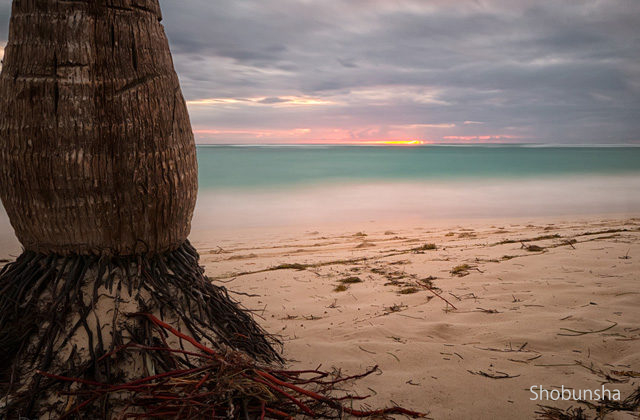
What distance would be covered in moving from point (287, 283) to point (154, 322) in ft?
9.34

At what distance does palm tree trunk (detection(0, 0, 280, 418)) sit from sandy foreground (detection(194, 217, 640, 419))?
4.03 feet

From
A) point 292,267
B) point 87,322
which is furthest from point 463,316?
point 87,322

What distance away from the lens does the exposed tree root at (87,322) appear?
1.97 metres

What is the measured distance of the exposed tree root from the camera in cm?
197

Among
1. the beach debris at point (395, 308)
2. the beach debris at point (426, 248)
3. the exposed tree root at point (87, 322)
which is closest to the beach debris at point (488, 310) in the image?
the beach debris at point (395, 308)

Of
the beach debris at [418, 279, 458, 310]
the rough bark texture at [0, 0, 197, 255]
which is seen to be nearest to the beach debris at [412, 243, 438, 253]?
the beach debris at [418, 279, 458, 310]

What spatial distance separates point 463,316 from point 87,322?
2919 millimetres

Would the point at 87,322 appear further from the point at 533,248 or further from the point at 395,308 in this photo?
the point at 533,248

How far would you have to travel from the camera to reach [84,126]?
6.85 feet

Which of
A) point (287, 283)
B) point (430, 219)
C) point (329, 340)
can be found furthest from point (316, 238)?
point (329, 340)

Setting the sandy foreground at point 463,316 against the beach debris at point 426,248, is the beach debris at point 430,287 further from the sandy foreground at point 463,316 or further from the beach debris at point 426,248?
the beach debris at point 426,248

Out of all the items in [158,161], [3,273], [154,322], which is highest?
[158,161]

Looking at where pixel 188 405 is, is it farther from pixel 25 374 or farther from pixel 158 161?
pixel 158 161

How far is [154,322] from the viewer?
2174 millimetres
